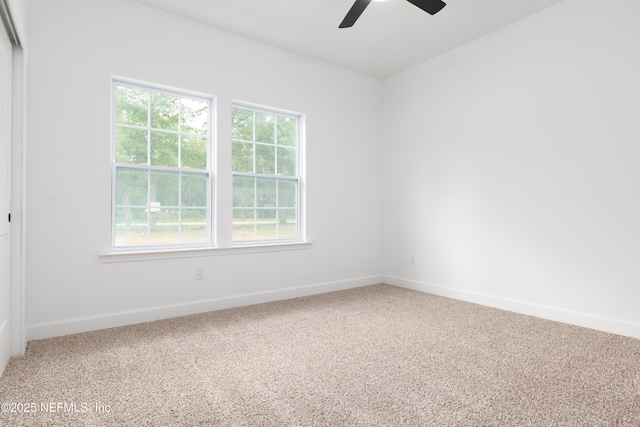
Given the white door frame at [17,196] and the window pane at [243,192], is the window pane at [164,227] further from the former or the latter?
the white door frame at [17,196]

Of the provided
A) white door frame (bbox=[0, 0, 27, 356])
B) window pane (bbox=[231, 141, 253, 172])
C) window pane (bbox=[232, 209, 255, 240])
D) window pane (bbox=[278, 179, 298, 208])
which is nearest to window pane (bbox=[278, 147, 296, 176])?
window pane (bbox=[278, 179, 298, 208])

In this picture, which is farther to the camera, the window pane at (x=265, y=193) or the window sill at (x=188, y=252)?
the window pane at (x=265, y=193)

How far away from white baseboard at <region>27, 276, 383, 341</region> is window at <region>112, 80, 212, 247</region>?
589 mm

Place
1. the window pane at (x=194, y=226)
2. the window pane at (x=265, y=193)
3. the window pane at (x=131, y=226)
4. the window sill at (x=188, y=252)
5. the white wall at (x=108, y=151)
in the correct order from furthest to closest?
the window pane at (x=265, y=193) < the window pane at (x=194, y=226) < the window pane at (x=131, y=226) < the window sill at (x=188, y=252) < the white wall at (x=108, y=151)

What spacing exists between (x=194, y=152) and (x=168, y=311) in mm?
1492

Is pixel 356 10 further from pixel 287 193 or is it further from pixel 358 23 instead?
pixel 287 193

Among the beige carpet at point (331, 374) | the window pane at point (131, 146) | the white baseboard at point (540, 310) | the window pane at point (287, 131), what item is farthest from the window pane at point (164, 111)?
the white baseboard at point (540, 310)

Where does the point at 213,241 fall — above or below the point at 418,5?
below

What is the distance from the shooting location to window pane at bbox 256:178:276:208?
12.6 feet

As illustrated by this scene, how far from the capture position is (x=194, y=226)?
134 inches

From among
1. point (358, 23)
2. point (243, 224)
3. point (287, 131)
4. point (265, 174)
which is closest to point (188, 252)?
point (243, 224)

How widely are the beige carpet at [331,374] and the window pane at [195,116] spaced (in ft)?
5.84

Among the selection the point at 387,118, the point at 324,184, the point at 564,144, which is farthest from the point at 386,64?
the point at 564,144

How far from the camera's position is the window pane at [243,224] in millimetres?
3660
